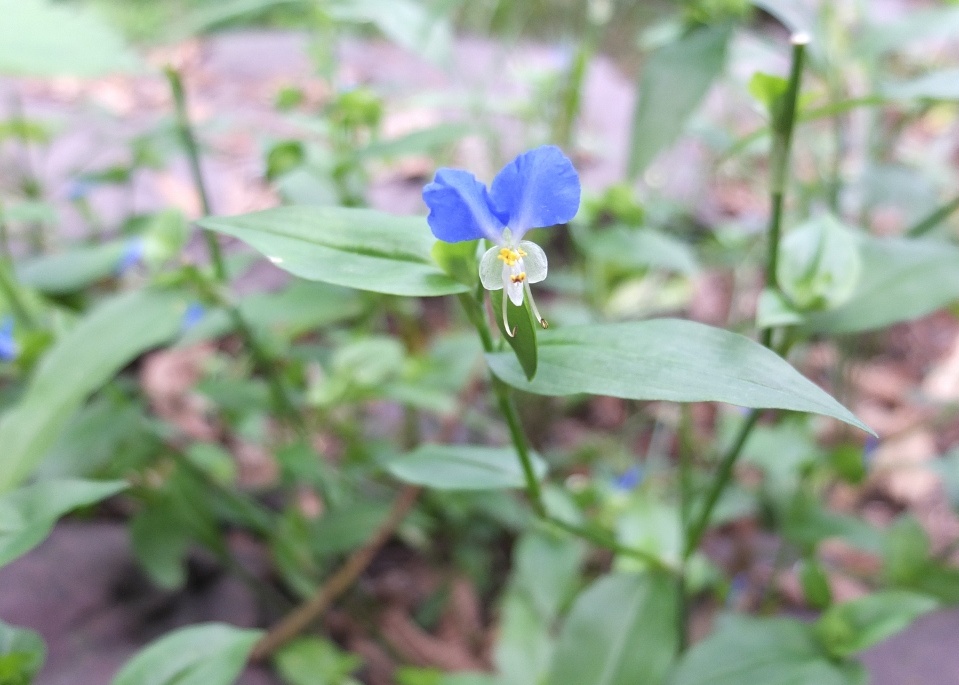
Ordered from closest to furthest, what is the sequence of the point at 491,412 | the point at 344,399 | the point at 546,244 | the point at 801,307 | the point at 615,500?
the point at 801,307 < the point at 344,399 < the point at 615,500 < the point at 491,412 < the point at 546,244

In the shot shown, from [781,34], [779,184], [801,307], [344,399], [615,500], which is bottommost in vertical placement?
[615,500]

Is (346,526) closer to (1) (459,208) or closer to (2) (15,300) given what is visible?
(2) (15,300)

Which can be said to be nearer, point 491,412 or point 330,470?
point 330,470

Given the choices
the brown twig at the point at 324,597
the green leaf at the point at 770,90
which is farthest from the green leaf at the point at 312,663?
the green leaf at the point at 770,90

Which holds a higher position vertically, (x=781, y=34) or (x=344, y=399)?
(x=781, y=34)

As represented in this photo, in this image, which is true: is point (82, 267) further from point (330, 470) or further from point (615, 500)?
point (615, 500)

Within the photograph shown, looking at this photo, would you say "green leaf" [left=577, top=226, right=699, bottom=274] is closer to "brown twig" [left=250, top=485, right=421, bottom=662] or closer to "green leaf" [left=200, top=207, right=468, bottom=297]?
"brown twig" [left=250, top=485, right=421, bottom=662]

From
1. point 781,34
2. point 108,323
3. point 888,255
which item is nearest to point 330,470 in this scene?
point 108,323
